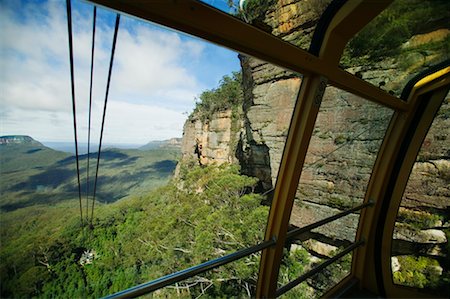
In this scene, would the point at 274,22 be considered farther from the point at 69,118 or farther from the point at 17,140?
the point at 17,140

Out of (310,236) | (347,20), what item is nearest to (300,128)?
(347,20)

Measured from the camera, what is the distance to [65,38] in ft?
2.86

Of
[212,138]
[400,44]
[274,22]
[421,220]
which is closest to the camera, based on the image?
[274,22]

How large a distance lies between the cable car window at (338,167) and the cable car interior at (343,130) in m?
0.02

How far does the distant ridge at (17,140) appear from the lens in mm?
905

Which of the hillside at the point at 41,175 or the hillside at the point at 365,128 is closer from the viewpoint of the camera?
the hillside at the point at 41,175

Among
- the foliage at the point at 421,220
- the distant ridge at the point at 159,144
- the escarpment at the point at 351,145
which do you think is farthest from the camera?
the foliage at the point at 421,220

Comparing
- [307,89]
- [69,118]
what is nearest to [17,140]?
[69,118]

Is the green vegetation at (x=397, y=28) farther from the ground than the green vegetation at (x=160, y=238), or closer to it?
farther from the ground

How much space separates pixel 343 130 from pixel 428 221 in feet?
9.80

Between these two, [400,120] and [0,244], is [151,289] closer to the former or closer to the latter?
[0,244]

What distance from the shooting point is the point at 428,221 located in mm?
3789

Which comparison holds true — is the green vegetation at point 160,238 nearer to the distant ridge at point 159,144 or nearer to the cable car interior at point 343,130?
the distant ridge at point 159,144

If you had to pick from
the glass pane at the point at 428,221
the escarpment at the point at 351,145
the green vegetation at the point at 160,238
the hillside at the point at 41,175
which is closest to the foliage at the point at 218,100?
the green vegetation at the point at 160,238
